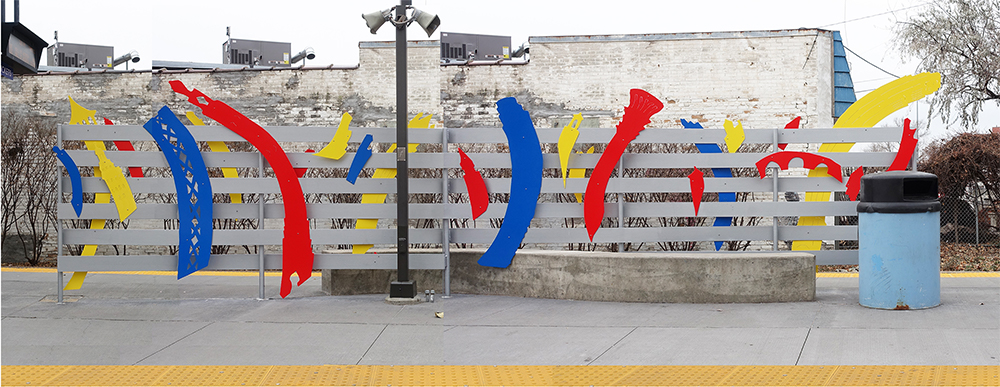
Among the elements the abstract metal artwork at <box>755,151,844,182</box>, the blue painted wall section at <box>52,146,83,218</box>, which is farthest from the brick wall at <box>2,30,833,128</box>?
the blue painted wall section at <box>52,146,83,218</box>

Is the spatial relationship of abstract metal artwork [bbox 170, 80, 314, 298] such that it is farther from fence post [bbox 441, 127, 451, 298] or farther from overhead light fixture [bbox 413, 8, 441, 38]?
overhead light fixture [bbox 413, 8, 441, 38]

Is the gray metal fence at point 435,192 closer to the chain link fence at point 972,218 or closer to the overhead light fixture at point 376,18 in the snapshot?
the overhead light fixture at point 376,18

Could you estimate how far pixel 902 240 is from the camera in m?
6.89

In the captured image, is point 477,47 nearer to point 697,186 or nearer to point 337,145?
point 337,145

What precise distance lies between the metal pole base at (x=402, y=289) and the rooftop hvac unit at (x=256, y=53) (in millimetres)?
12712

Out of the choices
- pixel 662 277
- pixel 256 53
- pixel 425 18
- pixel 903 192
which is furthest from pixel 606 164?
pixel 256 53

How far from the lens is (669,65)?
1662cm

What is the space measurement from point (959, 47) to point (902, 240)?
12.1 meters

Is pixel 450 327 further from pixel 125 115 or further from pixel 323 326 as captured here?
pixel 125 115

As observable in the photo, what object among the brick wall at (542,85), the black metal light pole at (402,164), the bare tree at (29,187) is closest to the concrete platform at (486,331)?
the black metal light pole at (402,164)

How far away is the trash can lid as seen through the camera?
688 centimetres

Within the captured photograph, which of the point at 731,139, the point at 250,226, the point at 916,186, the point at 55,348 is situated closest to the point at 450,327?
the point at 55,348

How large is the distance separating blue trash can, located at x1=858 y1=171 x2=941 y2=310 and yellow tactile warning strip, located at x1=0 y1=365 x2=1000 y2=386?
2066mm

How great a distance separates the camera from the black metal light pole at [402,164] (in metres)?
7.40
